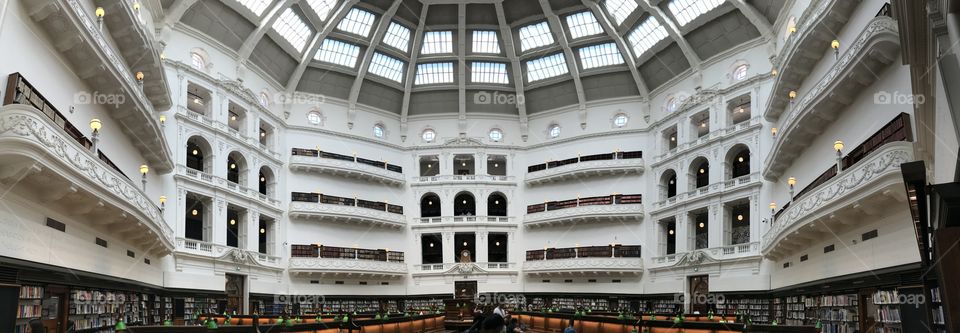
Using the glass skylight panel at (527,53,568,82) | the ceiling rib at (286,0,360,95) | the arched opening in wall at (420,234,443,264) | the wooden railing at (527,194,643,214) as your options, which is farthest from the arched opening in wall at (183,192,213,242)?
the glass skylight panel at (527,53,568,82)

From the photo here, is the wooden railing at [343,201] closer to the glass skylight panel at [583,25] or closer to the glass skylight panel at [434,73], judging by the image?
the glass skylight panel at [434,73]

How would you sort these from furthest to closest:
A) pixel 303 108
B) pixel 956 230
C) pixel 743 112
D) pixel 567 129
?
pixel 567 129, pixel 303 108, pixel 743 112, pixel 956 230

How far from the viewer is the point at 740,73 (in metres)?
33.7

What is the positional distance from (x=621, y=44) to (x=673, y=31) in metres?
4.09

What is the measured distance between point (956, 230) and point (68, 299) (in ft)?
56.9

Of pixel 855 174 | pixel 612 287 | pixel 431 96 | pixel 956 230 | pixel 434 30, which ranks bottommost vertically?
pixel 612 287

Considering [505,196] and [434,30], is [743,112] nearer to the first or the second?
[505,196]

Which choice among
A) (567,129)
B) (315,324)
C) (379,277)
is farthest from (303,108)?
(315,324)

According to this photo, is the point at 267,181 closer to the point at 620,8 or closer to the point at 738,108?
the point at 620,8

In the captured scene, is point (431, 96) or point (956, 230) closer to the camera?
point (956, 230)

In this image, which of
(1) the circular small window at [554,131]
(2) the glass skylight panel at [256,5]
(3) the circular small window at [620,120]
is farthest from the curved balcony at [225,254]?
(3) the circular small window at [620,120]

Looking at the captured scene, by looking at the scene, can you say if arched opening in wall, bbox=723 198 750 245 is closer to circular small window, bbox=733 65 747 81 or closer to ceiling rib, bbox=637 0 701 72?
circular small window, bbox=733 65 747 81

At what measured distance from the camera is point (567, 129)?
143ft

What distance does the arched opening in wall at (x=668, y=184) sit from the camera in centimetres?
3884
